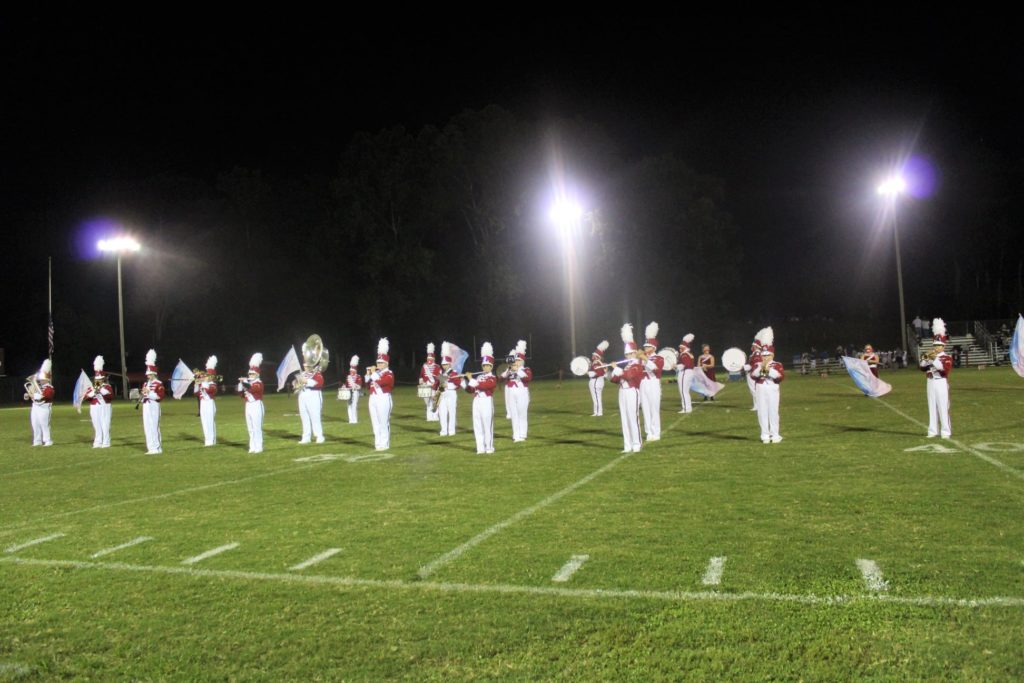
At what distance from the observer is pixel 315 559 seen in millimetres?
6719

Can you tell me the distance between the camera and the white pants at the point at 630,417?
13.5 metres

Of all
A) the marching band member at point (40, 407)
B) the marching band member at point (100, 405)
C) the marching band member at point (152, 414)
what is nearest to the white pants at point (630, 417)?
the marching band member at point (152, 414)

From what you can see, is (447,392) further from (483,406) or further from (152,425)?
(152,425)

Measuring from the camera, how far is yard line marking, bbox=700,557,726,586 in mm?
5594

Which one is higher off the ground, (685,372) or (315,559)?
(685,372)

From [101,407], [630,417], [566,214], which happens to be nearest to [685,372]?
[630,417]

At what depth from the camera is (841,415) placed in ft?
61.0

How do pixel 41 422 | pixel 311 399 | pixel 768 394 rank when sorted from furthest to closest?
pixel 41 422, pixel 311 399, pixel 768 394

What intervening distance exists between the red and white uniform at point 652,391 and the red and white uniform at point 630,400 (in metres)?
0.94

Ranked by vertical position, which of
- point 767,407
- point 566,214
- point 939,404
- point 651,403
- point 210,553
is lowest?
point 210,553

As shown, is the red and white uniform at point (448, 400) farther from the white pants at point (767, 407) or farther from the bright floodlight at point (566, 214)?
the bright floodlight at point (566, 214)

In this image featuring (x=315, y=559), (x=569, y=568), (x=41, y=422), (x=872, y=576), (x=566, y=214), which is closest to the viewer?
(x=872, y=576)

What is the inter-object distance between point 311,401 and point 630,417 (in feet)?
22.2

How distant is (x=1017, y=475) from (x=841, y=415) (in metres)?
9.14
